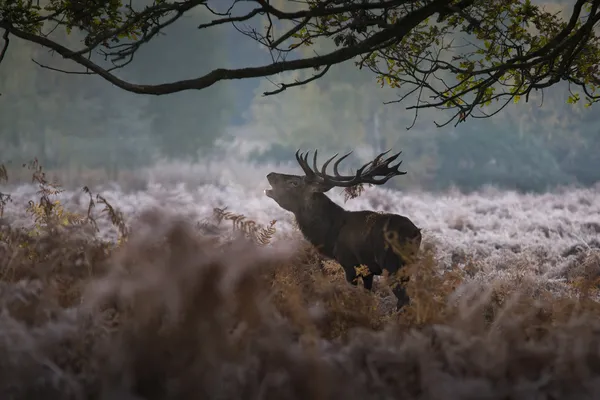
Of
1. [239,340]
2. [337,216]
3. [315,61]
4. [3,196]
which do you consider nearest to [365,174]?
[337,216]

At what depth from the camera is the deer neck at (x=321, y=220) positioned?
20.3 ft

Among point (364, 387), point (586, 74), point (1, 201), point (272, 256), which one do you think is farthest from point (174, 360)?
point (586, 74)

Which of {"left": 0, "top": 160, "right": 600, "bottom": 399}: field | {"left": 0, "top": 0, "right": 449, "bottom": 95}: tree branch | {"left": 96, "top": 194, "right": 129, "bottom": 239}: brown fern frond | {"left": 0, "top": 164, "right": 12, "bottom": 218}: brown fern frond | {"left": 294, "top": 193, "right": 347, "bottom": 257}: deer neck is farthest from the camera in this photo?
{"left": 294, "top": 193, "right": 347, "bottom": 257}: deer neck

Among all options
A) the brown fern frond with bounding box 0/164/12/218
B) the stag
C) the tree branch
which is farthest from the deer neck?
the brown fern frond with bounding box 0/164/12/218

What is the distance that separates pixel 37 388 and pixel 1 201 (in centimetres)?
211

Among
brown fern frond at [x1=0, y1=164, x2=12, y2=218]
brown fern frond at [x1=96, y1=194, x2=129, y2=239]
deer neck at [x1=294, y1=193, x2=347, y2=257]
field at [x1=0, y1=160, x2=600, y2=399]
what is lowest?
field at [x1=0, y1=160, x2=600, y2=399]

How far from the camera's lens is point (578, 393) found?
937 millimetres

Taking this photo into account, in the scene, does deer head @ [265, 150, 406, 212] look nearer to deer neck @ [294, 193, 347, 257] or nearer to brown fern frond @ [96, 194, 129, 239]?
deer neck @ [294, 193, 347, 257]

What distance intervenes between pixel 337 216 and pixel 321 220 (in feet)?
0.68

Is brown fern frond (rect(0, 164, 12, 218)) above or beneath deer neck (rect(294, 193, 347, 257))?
beneath

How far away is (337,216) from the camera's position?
6.23m

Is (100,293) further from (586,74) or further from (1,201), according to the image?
Answer: (586,74)

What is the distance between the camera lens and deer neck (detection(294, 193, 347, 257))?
6180 mm

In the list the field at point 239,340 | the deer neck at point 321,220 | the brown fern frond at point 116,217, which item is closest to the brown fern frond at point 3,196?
the brown fern frond at point 116,217
